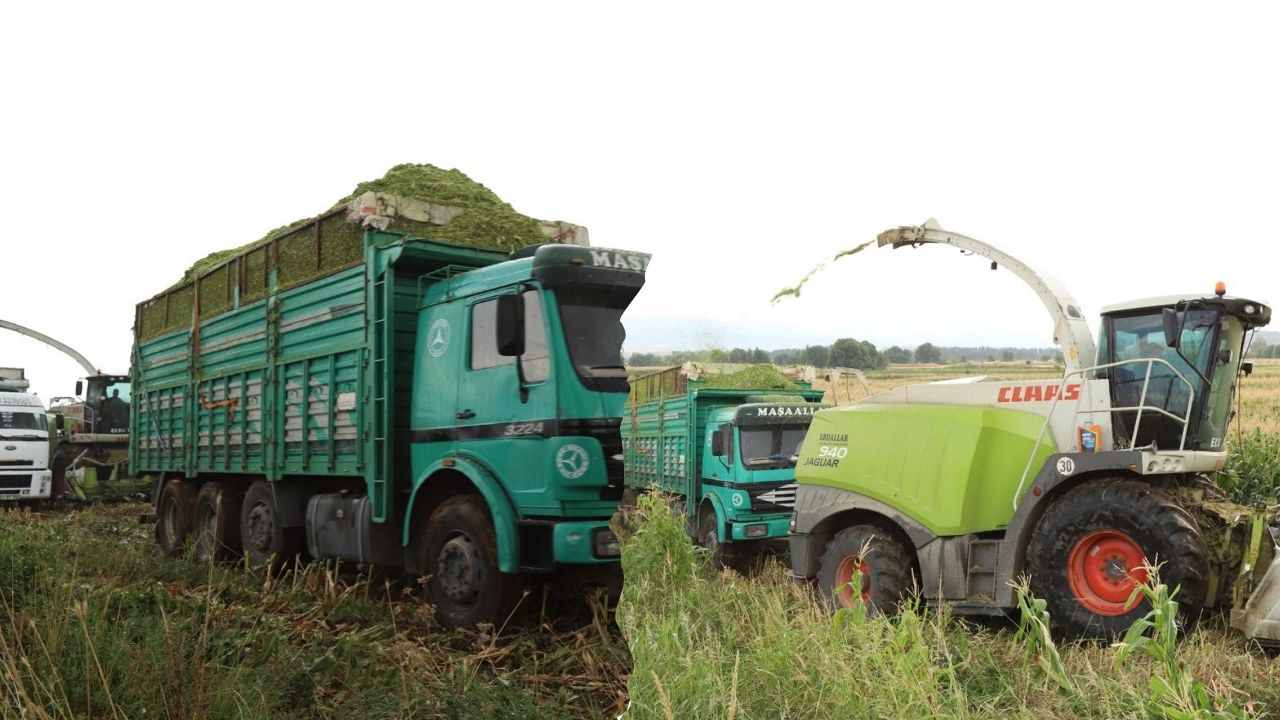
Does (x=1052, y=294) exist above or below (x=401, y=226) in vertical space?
below

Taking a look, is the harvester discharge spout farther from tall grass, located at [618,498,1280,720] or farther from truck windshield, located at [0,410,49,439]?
truck windshield, located at [0,410,49,439]

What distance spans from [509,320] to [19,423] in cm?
1597

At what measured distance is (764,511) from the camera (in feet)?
44.1

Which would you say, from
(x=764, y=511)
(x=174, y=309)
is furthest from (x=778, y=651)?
(x=174, y=309)

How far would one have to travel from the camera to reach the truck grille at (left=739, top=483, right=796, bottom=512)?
13414 millimetres

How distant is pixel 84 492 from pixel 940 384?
59.3ft

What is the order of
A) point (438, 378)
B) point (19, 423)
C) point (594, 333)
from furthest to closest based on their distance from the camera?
point (19, 423)
point (438, 378)
point (594, 333)

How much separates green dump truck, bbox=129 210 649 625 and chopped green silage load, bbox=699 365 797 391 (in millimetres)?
8163

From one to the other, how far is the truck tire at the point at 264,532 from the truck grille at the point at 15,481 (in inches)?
402

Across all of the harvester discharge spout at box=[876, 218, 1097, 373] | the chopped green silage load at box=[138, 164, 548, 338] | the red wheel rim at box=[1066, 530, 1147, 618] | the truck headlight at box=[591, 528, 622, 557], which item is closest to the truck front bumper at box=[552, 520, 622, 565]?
the truck headlight at box=[591, 528, 622, 557]

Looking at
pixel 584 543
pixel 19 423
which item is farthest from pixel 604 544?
pixel 19 423

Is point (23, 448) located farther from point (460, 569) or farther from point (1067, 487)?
point (1067, 487)

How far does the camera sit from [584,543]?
21.7 ft

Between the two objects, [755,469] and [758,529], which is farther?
[755,469]
